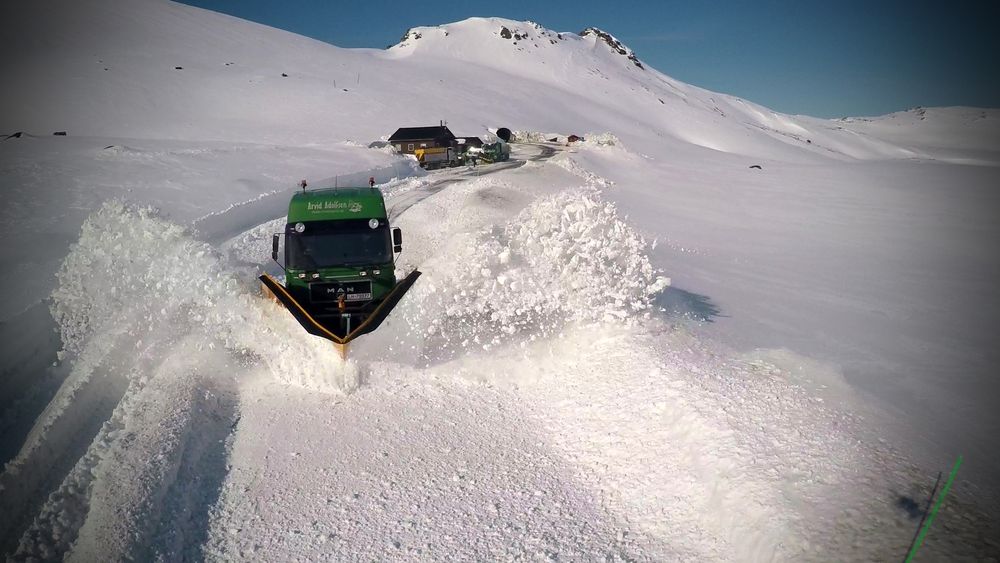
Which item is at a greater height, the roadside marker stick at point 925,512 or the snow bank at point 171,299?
the roadside marker stick at point 925,512

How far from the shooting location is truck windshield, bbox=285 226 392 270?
10383 millimetres

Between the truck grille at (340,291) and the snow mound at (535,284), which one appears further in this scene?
the snow mound at (535,284)

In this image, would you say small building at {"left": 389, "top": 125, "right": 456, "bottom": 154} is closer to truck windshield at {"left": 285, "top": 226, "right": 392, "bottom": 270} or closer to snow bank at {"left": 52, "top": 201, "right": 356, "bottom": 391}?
snow bank at {"left": 52, "top": 201, "right": 356, "bottom": 391}

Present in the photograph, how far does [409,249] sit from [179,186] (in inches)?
471

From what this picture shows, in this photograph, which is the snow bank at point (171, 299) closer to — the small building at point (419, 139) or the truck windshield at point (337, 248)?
the truck windshield at point (337, 248)

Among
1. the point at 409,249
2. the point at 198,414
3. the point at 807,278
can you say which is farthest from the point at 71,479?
the point at 807,278

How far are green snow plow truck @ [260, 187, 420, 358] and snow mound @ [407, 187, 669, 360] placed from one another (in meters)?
0.94

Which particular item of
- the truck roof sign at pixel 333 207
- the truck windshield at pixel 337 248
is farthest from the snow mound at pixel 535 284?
the truck roof sign at pixel 333 207

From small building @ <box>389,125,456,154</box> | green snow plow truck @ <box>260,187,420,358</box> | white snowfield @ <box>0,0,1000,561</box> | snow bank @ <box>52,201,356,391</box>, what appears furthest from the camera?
small building @ <box>389,125,456,154</box>

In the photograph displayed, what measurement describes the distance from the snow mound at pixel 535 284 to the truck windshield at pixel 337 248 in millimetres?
1254

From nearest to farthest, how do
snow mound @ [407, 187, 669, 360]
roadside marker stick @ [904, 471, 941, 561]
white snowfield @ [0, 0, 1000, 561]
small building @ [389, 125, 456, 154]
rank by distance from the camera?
roadside marker stick @ [904, 471, 941, 561] < white snowfield @ [0, 0, 1000, 561] < snow mound @ [407, 187, 669, 360] < small building @ [389, 125, 456, 154]

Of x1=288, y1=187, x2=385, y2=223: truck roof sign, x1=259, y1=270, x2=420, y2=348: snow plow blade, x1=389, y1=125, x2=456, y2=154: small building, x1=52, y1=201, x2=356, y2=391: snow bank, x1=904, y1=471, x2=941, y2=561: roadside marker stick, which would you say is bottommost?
x1=52, y1=201, x2=356, y2=391: snow bank

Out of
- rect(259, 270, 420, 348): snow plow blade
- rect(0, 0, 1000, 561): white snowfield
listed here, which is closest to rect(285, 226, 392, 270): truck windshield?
rect(259, 270, 420, 348): snow plow blade

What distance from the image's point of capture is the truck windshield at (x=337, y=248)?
10.4m
